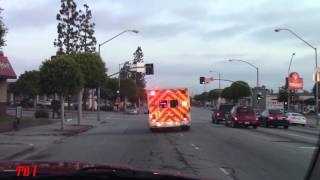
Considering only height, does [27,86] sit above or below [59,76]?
above

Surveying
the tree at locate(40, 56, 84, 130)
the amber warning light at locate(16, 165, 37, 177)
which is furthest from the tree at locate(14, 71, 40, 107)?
the amber warning light at locate(16, 165, 37, 177)

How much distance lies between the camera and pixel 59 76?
38.3 metres

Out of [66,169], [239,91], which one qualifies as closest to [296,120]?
[66,169]

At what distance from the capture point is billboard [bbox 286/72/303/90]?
9075cm

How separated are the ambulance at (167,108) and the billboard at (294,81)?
5529cm

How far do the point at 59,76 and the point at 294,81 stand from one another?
6087 cm

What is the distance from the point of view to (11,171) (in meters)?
4.33

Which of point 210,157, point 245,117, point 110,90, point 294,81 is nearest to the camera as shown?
point 210,157

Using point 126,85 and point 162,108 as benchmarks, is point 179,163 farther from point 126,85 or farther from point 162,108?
point 126,85

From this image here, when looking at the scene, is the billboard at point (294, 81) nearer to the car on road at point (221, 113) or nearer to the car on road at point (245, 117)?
the car on road at point (221, 113)

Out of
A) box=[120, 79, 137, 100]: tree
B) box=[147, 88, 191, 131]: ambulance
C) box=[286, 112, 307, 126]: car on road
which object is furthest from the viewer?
box=[120, 79, 137, 100]: tree

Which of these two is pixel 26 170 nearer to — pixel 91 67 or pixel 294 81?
pixel 91 67

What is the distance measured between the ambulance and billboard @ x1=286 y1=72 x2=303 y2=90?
55.3m

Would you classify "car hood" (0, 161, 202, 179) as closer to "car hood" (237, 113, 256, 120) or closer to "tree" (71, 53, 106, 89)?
"car hood" (237, 113, 256, 120)
